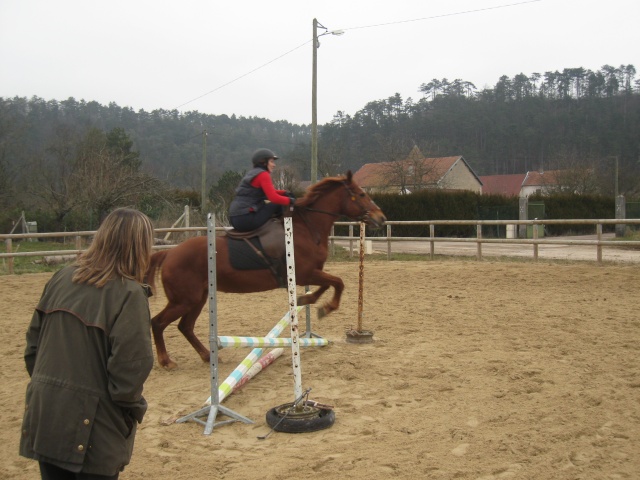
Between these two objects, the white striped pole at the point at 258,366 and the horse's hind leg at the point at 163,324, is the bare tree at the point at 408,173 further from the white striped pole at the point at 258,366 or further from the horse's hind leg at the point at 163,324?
the horse's hind leg at the point at 163,324

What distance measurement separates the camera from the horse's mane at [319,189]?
6438 mm

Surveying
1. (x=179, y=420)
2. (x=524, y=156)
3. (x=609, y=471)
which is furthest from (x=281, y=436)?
(x=524, y=156)

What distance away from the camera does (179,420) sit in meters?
4.53

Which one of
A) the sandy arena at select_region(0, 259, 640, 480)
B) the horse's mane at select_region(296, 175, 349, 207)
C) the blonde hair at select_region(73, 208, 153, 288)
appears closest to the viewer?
the blonde hair at select_region(73, 208, 153, 288)

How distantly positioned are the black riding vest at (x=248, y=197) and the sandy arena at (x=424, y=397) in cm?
175

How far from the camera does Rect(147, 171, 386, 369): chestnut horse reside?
598 centimetres

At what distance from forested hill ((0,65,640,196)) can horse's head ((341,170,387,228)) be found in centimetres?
2684

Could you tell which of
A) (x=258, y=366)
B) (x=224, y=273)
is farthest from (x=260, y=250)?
(x=258, y=366)

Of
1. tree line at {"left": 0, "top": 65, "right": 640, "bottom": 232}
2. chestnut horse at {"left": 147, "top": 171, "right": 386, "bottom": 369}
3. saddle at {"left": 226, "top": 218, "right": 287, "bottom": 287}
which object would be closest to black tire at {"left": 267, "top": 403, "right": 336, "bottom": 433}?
chestnut horse at {"left": 147, "top": 171, "right": 386, "bottom": 369}

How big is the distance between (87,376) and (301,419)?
2438mm

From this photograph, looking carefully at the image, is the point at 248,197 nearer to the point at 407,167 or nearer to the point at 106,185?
the point at 106,185

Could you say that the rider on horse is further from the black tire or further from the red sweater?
the black tire

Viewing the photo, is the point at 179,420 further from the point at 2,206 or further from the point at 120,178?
the point at 2,206

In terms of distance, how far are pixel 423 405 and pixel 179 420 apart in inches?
79.1
